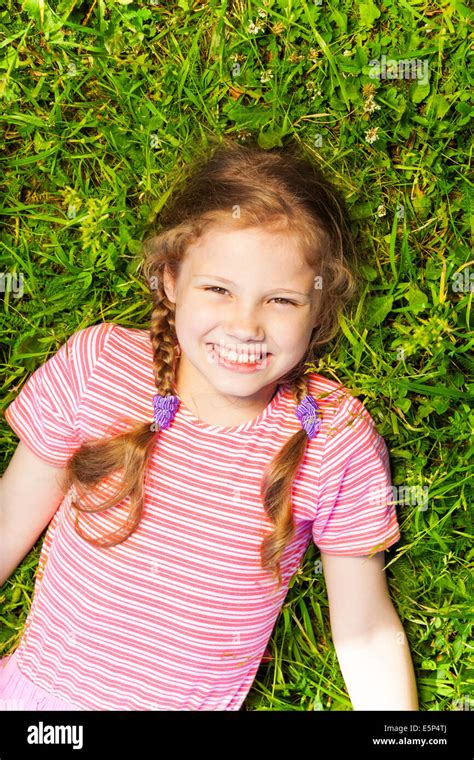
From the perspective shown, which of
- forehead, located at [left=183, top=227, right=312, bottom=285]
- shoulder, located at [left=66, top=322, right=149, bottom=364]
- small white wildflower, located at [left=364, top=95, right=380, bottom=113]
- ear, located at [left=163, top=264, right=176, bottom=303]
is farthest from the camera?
small white wildflower, located at [left=364, top=95, right=380, bottom=113]

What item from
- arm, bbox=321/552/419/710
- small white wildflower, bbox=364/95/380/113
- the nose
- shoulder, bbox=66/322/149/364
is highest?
small white wildflower, bbox=364/95/380/113

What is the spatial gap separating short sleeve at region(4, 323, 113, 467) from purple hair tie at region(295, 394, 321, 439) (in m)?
0.59

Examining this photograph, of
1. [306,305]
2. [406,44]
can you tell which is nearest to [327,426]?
[306,305]

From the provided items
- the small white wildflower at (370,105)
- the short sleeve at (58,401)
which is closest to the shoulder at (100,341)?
the short sleeve at (58,401)

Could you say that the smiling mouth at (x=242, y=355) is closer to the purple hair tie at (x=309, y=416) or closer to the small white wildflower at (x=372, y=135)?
the purple hair tie at (x=309, y=416)

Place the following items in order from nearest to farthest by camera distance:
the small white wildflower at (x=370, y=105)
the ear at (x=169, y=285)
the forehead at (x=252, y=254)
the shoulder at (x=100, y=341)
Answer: the forehead at (x=252, y=254) < the ear at (x=169, y=285) < the shoulder at (x=100, y=341) < the small white wildflower at (x=370, y=105)

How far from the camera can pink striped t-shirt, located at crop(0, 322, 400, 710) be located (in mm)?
2359

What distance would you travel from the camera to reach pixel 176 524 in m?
2.37

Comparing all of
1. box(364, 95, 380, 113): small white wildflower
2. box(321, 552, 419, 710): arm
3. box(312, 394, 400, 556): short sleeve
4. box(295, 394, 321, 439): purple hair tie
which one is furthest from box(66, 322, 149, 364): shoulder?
box(364, 95, 380, 113): small white wildflower

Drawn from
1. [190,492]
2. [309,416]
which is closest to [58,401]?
[190,492]

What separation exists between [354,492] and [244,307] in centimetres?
64

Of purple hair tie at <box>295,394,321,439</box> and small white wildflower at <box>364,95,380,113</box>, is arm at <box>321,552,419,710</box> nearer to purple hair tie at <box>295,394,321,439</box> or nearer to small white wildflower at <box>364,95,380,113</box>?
purple hair tie at <box>295,394,321,439</box>

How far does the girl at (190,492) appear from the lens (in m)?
2.34

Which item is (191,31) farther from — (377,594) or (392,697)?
Answer: (392,697)
